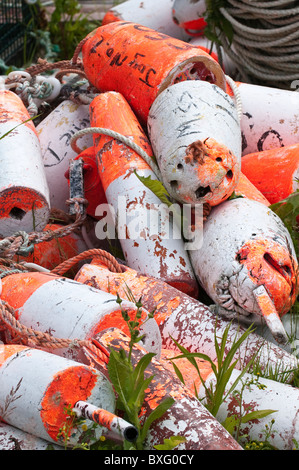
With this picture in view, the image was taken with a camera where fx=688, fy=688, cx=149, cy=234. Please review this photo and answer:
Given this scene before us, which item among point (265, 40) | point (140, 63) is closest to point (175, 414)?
point (140, 63)

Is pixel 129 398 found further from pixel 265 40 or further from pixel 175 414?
pixel 265 40

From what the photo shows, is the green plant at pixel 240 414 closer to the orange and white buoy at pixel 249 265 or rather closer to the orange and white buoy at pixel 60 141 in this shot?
the orange and white buoy at pixel 249 265

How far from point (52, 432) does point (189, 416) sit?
328 millimetres

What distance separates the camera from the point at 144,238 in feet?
8.05

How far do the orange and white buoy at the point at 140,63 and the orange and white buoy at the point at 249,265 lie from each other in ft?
2.17

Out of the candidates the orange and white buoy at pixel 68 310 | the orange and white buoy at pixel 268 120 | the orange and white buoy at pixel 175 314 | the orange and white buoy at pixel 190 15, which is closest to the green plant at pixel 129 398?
the orange and white buoy at pixel 68 310

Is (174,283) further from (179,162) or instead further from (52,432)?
(52,432)

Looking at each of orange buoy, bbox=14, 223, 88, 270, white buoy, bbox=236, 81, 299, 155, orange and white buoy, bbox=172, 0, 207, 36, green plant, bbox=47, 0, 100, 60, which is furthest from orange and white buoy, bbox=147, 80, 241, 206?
green plant, bbox=47, 0, 100, 60

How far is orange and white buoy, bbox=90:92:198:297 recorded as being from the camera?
2.42 meters

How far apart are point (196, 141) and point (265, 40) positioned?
50.1 inches

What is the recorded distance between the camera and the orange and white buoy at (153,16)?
3932 millimetres

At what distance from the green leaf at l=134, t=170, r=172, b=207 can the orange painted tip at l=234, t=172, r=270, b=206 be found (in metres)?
0.26

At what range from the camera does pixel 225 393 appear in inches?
74.6
